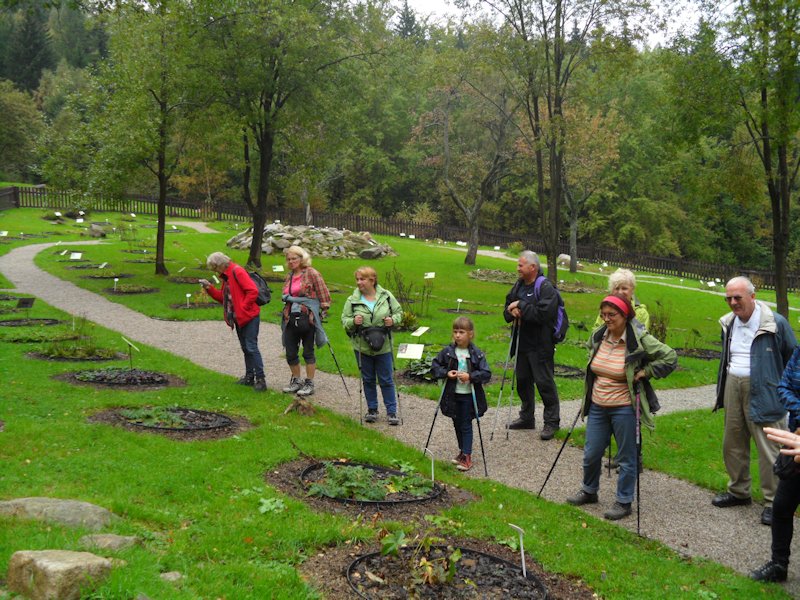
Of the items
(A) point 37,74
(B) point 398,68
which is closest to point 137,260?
(B) point 398,68

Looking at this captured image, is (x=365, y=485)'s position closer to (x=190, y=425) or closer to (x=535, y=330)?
(x=190, y=425)

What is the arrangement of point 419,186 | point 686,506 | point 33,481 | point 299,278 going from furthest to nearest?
1. point 419,186
2. point 299,278
3. point 686,506
4. point 33,481

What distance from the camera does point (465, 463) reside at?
7.46m

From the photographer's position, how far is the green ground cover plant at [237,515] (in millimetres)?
4512

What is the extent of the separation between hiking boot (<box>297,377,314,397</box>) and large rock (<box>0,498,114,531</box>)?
4802 millimetres

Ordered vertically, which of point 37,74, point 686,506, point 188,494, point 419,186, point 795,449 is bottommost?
point 686,506

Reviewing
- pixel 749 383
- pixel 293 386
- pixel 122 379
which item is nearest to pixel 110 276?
pixel 122 379

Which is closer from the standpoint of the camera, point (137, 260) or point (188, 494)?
point (188, 494)

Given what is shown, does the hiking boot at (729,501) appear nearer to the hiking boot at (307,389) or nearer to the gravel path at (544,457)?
the gravel path at (544,457)

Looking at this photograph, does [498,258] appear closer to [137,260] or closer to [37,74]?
[137,260]

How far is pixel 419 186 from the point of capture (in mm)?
58406

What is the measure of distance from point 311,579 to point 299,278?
17.5 feet

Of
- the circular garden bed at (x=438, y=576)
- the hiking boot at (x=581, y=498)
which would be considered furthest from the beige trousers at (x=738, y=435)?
the circular garden bed at (x=438, y=576)

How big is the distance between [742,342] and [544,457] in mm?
2356
